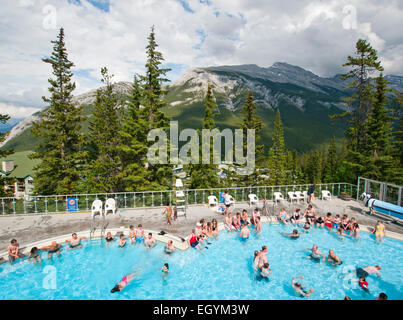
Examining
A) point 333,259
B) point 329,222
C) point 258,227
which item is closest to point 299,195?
point 329,222

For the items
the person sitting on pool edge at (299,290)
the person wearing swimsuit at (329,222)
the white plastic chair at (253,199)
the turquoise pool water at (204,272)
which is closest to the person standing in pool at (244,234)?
the turquoise pool water at (204,272)

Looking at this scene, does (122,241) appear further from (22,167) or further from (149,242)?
(22,167)

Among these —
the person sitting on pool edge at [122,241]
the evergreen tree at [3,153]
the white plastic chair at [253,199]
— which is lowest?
the person sitting on pool edge at [122,241]

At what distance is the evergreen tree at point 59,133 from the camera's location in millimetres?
22984

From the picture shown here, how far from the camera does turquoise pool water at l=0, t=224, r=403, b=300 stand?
28.3ft

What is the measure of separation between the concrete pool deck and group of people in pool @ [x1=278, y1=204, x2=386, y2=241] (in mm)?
856

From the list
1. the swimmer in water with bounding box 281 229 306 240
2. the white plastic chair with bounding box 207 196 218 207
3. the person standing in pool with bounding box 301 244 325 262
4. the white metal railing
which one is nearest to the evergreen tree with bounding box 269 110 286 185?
the white metal railing

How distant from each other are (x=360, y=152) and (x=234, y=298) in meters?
24.5

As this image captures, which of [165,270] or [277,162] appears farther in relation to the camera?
[277,162]

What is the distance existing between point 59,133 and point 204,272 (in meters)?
21.3

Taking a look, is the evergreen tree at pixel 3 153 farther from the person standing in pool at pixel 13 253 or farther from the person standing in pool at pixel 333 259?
the person standing in pool at pixel 333 259

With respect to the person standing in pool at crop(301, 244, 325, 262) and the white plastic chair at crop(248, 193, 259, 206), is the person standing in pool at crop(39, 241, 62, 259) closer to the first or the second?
the person standing in pool at crop(301, 244, 325, 262)

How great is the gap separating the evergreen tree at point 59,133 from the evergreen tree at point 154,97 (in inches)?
329

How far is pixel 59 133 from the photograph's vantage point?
23125 mm
